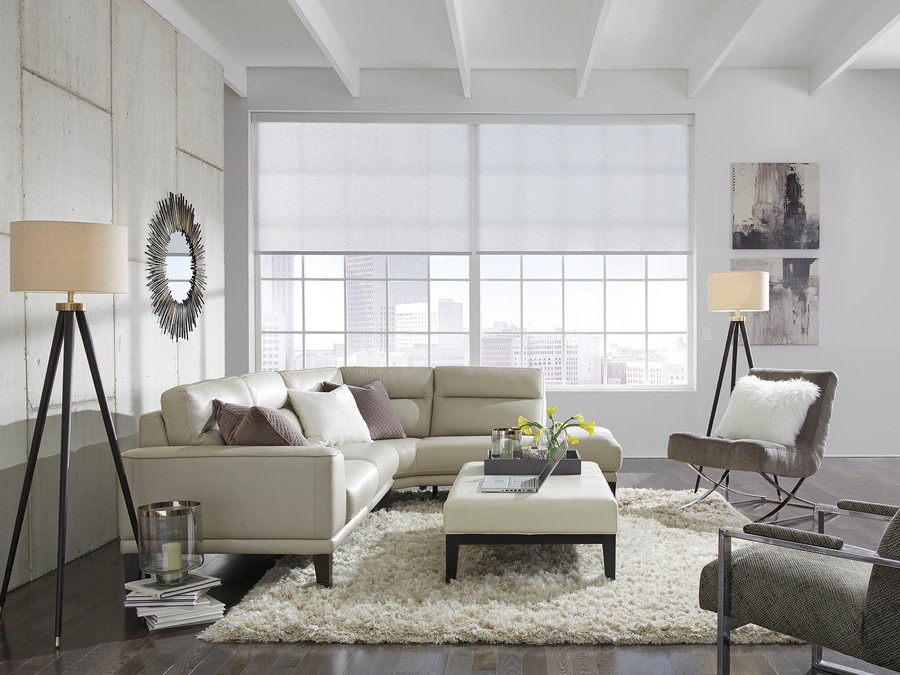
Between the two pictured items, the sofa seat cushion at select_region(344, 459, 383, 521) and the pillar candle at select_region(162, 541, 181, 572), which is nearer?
the pillar candle at select_region(162, 541, 181, 572)

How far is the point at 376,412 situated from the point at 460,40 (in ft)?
9.22

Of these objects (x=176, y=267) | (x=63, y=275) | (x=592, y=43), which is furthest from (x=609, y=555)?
(x=592, y=43)

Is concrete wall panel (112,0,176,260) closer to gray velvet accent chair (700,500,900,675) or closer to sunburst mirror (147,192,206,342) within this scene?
sunburst mirror (147,192,206,342)

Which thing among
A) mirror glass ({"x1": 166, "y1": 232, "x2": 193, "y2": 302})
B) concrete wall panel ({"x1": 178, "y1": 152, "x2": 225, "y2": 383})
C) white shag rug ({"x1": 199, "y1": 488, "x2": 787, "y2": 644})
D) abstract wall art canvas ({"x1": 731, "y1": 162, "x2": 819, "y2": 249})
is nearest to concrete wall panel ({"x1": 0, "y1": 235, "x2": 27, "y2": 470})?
white shag rug ({"x1": 199, "y1": 488, "x2": 787, "y2": 644})

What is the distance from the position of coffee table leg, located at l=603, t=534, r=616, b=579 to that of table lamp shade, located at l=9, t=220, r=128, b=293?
241 centimetres

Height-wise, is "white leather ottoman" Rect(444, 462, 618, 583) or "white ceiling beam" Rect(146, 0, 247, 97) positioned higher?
"white ceiling beam" Rect(146, 0, 247, 97)

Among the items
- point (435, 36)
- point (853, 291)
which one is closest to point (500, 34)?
point (435, 36)

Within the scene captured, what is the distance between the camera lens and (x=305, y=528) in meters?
3.38

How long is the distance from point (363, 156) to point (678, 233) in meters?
2.96

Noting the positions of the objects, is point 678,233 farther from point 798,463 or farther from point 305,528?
point 305,528

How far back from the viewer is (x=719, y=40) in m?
6.07

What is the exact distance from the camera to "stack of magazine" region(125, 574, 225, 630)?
9.91 ft

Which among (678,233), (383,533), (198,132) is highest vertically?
(198,132)

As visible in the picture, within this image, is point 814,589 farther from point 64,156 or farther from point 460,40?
point 460,40
